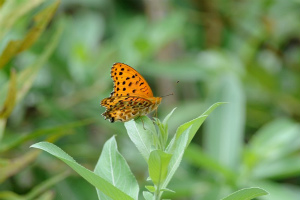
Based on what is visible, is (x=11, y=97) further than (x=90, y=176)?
Yes

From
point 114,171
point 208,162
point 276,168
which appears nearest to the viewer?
point 114,171

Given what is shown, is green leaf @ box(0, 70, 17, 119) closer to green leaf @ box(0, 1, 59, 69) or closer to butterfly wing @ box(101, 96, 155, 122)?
green leaf @ box(0, 1, 59, 69)

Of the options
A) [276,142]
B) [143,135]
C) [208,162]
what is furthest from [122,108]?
[276,142]

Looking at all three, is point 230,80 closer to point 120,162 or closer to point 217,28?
point 217,28

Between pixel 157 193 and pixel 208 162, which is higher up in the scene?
pixel 208 162

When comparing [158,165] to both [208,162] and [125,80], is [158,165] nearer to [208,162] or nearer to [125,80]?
[125,80]

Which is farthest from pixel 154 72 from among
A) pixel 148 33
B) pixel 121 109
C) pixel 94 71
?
pixel 121 109

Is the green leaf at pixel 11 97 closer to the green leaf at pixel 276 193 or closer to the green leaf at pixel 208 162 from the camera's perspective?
the green leaf at pixel 208 162
